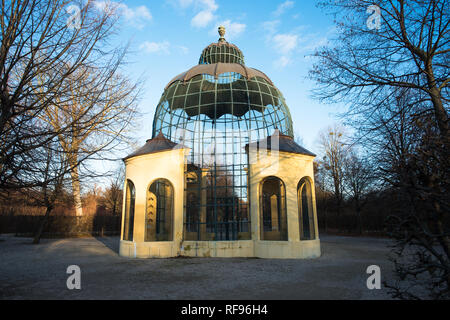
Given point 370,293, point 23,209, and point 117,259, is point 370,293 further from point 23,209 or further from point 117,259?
point 23,209

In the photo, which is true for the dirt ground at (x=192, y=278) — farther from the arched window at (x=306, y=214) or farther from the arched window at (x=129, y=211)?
the arched window at (x=129, y=211)

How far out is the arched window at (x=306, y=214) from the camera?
13777 mm

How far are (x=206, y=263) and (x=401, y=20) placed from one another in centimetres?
1143

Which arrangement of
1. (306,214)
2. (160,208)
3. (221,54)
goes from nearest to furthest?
(306,214) < (160,208) < (221,54)

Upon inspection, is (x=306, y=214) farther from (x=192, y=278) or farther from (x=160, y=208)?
(x=160, y=208)

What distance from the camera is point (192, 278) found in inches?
349

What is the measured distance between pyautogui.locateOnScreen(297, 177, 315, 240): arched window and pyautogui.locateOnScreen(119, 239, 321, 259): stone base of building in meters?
0.66

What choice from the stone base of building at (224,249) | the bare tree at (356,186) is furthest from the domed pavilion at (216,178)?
A: the bare tree at (356,186)

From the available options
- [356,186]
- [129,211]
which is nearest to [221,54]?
[129,211]

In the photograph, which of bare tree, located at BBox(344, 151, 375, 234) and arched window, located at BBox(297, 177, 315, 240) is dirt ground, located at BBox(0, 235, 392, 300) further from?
bare tree, located at BBox(344, 151, 375, 234)

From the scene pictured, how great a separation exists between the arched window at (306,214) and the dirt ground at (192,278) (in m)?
1.51

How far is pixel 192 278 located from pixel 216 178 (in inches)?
286
